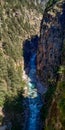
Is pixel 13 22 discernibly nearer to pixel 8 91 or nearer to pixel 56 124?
pixel 8 91

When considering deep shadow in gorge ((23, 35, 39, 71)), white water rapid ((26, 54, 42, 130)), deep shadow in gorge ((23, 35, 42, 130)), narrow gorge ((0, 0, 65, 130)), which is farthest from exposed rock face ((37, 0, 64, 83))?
deep shadow in gorge ((23, 35, 39, 71))

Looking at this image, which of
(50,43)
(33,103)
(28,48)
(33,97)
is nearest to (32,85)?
(33,97)

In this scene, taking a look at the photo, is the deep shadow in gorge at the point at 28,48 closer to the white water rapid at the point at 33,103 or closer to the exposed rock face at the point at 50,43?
the white water rapid at the point at 33,103

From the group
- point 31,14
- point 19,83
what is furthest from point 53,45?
point 31,14

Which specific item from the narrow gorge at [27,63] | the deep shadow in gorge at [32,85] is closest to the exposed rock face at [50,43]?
the narrow gorge at [27,63]

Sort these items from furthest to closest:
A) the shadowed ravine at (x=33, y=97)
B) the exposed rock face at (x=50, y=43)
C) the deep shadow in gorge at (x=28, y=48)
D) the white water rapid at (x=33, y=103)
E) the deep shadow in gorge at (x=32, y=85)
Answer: the deep shadow in gorge at (x=28, y=48), the exposed rock face at (x=50, y=43), the deep shadow in gorge at (x=32, y=85), the shadowed ravine at (x=33, y=97), the white water rapid at (x=33, y=103)

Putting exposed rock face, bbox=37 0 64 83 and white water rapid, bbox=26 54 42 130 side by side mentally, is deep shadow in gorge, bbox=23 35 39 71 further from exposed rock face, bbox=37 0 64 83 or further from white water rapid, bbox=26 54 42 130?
exposed rock face, bbox=37 0 64 83
